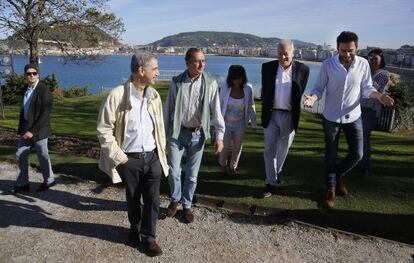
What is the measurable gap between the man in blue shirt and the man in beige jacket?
1.80 metres

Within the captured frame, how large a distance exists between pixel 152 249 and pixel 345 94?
285 centimetres

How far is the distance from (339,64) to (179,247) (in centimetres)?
281

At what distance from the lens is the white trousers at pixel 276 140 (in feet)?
16.6

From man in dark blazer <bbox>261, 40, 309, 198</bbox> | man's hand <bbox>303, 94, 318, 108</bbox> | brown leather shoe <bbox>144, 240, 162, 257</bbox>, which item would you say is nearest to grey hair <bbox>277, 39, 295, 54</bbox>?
man in dark blazer <bbox>261, 40, 309, 198</bbox>

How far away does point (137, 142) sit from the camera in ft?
12.8

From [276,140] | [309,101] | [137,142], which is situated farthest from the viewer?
[276,140]

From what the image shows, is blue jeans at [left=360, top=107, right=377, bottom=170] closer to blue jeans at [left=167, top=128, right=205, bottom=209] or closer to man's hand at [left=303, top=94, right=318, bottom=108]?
man's hand at [left=303, top=94, right=318, bottom=108]

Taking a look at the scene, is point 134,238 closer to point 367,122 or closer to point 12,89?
point 367,122

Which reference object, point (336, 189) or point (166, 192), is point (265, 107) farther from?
→ point (166, 192)

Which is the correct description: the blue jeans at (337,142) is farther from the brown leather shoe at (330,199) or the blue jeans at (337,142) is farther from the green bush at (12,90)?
the green bush at (12,90)

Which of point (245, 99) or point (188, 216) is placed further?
point (245, 99)

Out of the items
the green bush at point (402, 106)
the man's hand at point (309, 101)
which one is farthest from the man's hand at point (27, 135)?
the green bush at point (402, 106)

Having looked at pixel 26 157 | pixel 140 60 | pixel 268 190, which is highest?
pixel 140 60

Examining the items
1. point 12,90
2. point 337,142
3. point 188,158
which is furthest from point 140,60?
point 12,90
